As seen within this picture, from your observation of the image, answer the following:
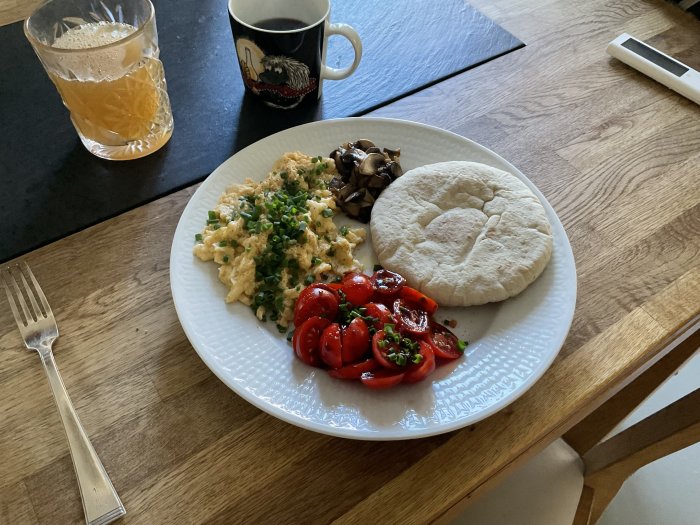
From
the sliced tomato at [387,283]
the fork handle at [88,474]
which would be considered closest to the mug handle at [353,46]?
the sliced tomato at [387,283]

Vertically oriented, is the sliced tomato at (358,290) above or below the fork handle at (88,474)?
above

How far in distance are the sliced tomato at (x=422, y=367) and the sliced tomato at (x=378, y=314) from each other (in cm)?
6

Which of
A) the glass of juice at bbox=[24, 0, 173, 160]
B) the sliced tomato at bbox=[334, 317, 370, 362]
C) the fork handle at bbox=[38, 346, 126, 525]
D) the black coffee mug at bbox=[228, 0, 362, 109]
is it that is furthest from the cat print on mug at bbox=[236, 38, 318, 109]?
the fork handle at bbox=[38, 346, 126, 525]

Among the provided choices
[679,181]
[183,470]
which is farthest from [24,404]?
[679,181]

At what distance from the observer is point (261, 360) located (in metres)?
0.89

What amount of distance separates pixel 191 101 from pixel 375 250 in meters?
0.64

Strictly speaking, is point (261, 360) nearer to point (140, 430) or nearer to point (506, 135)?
point (140, 430)

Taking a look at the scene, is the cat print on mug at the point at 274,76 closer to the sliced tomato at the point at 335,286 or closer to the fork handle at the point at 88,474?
the sliced tomato at the point at 335,286

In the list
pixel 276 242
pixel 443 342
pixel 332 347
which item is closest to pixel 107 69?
pixel 276 242

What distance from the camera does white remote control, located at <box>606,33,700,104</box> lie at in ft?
4.76

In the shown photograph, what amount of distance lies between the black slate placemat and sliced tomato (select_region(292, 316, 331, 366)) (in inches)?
20.1

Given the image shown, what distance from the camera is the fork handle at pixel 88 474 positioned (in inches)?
30.7

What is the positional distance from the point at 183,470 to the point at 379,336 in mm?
344

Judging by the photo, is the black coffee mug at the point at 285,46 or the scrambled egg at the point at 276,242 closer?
the scrambled egg at the point at 276,242
